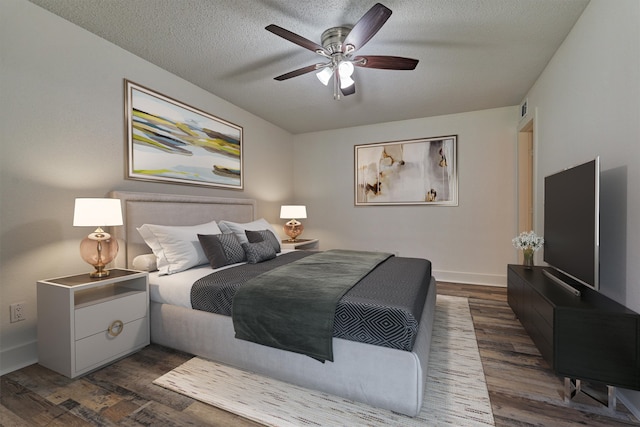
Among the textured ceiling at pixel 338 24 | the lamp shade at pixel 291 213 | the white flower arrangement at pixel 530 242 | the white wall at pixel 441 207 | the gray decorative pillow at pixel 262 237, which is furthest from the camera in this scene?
the lamp shade at pixel 291 213

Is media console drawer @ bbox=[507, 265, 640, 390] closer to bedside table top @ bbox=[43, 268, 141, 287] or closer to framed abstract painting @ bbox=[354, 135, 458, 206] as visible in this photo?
framed abstract painting @ bbox=[354, 135, 458, 206]

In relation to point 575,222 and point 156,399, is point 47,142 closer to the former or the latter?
point 156,399

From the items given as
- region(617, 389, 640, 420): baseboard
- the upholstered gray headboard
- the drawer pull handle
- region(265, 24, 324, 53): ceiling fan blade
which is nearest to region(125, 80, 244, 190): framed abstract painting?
the upholstered gray headboard

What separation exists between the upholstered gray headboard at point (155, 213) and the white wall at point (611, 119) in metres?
3.60

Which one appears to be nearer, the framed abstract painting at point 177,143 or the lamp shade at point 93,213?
the lamp shade at point 93,213

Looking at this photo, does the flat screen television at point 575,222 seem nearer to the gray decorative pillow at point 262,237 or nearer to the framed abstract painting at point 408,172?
the framed abstract painting at point 408,172

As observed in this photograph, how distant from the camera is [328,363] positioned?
5.59 feet

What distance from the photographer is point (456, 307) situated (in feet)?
10.6

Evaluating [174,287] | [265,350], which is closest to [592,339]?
[265,350]

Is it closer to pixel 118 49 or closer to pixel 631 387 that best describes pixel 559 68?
pixel 631 387

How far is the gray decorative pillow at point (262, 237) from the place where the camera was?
10.6 feet

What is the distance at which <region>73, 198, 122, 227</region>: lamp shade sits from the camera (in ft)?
6.64

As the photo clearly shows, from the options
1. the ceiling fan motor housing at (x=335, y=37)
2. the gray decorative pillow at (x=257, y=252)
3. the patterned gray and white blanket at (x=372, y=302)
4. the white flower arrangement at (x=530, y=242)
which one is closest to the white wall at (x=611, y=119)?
the white flower arrangement at (x=530, y=242)

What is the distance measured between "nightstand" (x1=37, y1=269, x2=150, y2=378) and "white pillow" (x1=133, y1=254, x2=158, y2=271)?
0.86 feet
